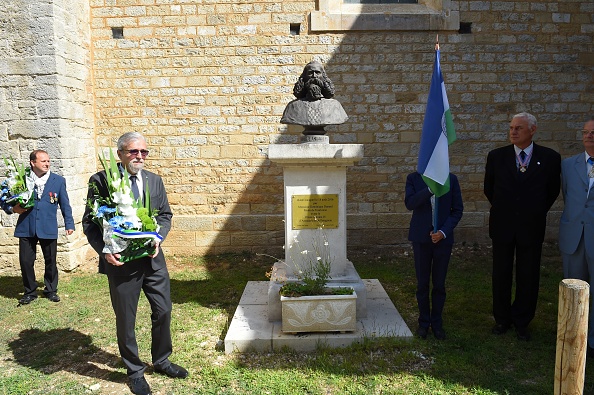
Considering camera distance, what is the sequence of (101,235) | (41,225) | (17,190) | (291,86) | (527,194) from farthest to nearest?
(291,86) < (41,225) < (17,190) < (527,194) < (101,235)

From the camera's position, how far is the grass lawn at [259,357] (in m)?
3.67

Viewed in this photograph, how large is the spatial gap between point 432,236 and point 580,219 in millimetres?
1277

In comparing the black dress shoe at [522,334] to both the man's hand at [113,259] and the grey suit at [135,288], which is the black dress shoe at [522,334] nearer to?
the grey suit at [135,288]

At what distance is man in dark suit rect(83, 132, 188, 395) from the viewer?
351 centimetres

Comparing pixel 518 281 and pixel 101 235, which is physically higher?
pixel 101 235

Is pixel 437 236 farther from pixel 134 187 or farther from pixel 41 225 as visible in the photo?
pixel 41 225

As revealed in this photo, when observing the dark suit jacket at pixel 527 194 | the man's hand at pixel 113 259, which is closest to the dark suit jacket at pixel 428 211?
the dark suit jacket at pixel 527 194

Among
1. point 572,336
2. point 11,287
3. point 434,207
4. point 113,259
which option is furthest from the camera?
point 11,287

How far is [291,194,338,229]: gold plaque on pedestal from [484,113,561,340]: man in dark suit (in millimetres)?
1545

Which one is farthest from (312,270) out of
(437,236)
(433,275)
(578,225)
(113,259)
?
(578,225)

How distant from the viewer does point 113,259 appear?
11.0 ft

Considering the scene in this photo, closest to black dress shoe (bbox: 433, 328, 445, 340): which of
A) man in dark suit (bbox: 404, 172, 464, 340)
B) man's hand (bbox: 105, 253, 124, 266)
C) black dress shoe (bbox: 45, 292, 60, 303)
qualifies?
man in dark suit (bbox: 404, 172, 464, 340)

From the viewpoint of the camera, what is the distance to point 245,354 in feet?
13.8

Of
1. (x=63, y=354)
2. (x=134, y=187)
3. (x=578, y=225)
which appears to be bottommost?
(x=63, y=354)
